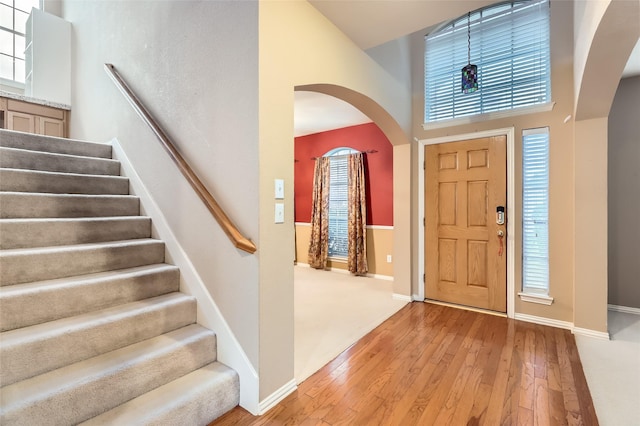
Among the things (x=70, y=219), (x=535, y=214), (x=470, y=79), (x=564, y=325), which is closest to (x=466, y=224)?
(x=535, y=214)

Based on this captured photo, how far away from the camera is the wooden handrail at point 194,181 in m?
1.71

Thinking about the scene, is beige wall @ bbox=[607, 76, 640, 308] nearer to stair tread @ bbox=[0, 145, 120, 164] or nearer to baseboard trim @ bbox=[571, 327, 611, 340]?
baseboard trim @ bbox=[571, 327, 611, 340]

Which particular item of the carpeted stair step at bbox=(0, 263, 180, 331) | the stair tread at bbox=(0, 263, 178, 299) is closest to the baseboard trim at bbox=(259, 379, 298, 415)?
the carpeted stair step at bbox=(0, 263, 180, 331)

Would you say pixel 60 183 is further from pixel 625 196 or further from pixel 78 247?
pixel 625 196

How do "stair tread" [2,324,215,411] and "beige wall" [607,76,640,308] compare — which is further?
"beige wall" [607,76,640,308]

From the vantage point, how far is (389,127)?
3512 mm

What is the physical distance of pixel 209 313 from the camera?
199 cm

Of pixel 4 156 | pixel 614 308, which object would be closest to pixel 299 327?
pixel 4 156

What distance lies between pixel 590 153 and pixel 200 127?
11.3 ft

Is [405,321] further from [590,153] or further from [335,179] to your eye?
[335,179]

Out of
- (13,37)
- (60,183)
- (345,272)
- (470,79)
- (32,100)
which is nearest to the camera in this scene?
(60,183)

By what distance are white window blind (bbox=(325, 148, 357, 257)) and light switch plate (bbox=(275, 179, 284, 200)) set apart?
369 cm

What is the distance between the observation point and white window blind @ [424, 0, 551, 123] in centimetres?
310

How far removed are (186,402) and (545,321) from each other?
3367mm
